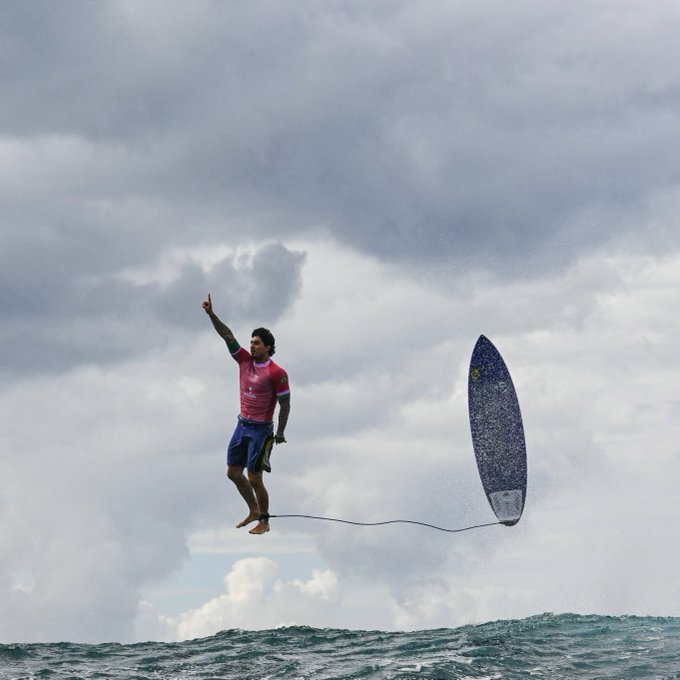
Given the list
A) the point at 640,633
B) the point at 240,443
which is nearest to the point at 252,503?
the point at 240,443

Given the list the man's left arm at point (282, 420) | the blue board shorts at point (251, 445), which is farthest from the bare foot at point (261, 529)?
the man's left arm at point (282, 420)

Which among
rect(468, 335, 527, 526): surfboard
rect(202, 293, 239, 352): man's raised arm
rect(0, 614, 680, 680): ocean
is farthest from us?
rect(468, 335, 527, 526): surfboard

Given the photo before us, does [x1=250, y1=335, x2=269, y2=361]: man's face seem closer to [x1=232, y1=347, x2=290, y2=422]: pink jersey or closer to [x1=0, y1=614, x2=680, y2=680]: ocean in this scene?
[x1=232, y1=347, x2=290, y2=422]: pink jersey

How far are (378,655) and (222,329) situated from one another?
23.1 feet

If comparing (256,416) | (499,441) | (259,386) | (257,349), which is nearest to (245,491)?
(256,416)

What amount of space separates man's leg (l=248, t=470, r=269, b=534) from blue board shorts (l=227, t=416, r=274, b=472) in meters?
0.17

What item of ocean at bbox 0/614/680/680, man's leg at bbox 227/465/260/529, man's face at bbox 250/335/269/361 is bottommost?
ocean at bbox 0/614/680/680

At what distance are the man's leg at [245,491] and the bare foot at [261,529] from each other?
18 cm

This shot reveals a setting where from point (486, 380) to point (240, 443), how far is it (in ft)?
26.5

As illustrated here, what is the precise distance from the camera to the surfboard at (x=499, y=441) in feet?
78.5

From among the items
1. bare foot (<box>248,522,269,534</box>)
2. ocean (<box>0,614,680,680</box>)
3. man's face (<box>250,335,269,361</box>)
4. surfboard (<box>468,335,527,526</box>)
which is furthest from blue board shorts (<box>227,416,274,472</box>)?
surfboard (<box>468,335,527,526</box>)

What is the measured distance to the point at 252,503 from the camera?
63.7 ft

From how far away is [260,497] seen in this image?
63.4 ft

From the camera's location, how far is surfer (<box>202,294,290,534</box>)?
739 inches
